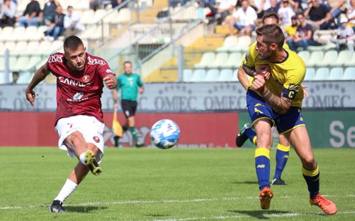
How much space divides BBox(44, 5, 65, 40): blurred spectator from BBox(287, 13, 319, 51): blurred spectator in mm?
9146

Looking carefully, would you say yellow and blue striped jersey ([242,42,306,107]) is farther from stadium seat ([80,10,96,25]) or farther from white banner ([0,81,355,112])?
stadium seat ([80,10,96,25])

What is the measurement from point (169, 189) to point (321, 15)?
15.8 m

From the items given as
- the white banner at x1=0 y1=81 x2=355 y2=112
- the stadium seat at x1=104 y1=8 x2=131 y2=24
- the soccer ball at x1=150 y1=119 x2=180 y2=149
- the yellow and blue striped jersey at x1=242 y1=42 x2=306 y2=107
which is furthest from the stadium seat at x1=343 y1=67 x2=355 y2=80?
the yellow and blue striped jersey at x1=242 y1=42 x2=306 y2=107

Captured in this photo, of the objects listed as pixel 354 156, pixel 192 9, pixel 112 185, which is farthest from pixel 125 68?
pixel 112 185

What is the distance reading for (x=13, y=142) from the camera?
31578 millimetres

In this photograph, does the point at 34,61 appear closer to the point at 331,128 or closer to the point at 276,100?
the point at 331,128

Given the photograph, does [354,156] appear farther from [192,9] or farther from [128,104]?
[192,9]

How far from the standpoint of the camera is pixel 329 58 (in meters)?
29.1

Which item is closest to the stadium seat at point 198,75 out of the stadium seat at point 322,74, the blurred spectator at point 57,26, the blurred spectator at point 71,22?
the stadium seat at point 322,74

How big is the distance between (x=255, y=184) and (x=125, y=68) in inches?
563

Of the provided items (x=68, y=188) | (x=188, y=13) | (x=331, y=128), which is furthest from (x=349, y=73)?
(x=68, y=188)

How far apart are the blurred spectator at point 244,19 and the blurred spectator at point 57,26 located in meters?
6.48

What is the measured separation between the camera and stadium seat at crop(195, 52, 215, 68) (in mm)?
30734

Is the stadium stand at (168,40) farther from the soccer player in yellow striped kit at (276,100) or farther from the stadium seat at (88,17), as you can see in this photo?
the soccer player in yellow striped kit at (276,100)
